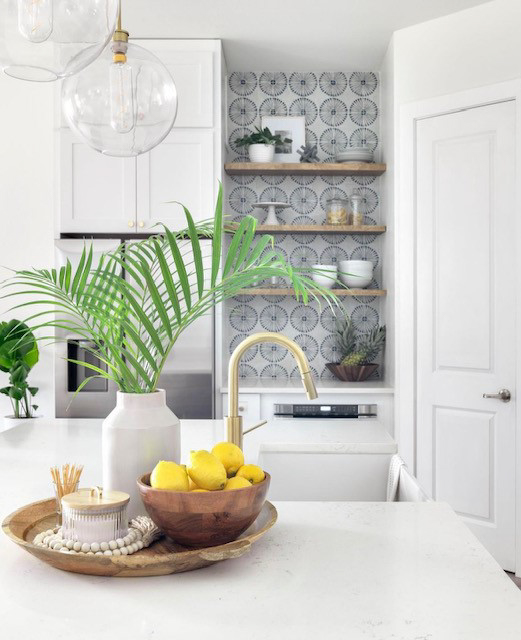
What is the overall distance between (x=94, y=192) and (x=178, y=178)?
0.47 m

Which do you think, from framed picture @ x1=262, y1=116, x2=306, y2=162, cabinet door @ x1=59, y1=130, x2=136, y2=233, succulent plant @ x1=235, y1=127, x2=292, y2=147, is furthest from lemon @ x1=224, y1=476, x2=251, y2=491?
framed picture @ x1=262, y1=116, x2=306, y2=162

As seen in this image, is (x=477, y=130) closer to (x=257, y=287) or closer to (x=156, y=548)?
(x=257, y=287)

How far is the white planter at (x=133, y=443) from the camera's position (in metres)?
1.22

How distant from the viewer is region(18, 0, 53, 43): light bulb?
1020mm

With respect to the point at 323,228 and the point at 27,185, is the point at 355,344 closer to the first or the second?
the point at 323,228

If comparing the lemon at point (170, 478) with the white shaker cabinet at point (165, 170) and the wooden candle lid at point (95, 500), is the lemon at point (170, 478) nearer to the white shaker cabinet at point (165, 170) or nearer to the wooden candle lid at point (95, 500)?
the wooden candle lid at point (95, 500)

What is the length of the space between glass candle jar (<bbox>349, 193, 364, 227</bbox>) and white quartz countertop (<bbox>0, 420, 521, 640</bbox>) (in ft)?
9.67

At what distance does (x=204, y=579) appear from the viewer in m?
1.02

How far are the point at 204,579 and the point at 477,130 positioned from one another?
285 centimetres

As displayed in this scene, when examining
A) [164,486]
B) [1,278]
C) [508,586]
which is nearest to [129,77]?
[164,486]

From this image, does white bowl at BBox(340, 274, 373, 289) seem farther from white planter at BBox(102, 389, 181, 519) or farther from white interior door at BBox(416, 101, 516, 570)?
white planter at BBox(102, 389, 181, 519)

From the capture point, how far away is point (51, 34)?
106 cm

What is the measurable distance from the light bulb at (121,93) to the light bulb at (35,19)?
1.72ft

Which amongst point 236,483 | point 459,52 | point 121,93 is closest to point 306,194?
point 459,52
